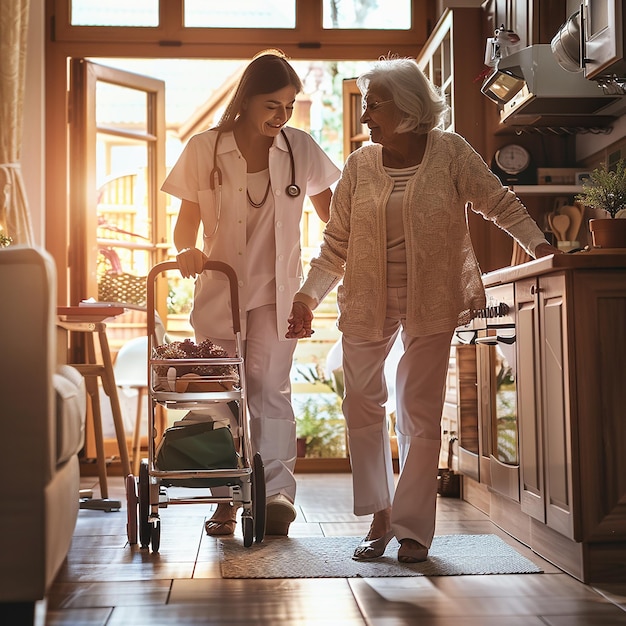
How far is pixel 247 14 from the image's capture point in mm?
4707

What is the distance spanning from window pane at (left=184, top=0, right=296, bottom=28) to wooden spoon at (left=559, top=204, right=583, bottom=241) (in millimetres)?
1837

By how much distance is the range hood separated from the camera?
10.8 feet

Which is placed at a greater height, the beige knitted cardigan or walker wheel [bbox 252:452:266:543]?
the beige knitted cardigan

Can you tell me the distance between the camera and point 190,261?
2752mm

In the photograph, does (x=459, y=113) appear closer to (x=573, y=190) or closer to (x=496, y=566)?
(x=573, y=190)

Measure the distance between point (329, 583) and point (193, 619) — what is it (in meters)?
0.44

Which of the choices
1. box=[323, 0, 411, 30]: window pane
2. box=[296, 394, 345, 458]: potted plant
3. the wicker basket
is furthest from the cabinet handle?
box=[296, 394, 345, 458]: potted plant

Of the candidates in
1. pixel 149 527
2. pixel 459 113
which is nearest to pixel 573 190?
pixel 459 113

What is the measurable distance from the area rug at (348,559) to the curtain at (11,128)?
2.02 metres

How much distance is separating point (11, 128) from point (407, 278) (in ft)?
8.13

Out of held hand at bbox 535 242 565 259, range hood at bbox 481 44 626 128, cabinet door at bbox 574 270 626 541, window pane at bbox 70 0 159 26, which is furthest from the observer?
window pane at bbox 70 0 159 26

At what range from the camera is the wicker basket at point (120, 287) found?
15.9ft

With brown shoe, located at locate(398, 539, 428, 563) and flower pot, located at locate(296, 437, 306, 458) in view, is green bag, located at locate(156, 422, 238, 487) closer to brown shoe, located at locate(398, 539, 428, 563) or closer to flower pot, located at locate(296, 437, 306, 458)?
brown shoe, located at locate(398, 539, 428, 563)

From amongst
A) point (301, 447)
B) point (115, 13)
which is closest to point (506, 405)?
point (301, 447)
